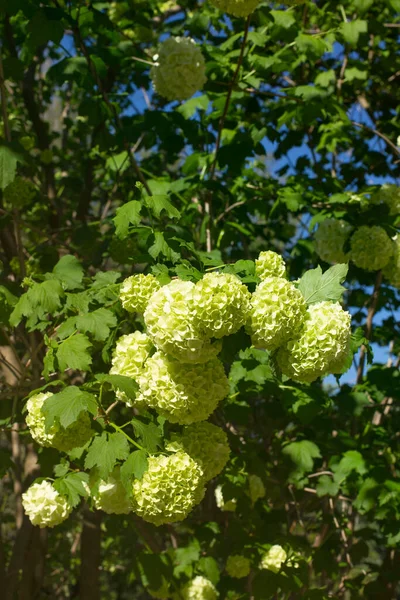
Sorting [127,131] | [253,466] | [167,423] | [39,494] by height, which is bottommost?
[253,466]

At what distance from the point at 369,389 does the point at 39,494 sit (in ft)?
7.22

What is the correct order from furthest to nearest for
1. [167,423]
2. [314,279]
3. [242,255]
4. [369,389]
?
[242,255], [369,389], [167,423], [314,279]

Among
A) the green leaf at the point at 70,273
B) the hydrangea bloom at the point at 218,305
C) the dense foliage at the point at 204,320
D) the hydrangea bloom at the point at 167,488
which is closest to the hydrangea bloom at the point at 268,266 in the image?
the dense foliage at the point at 204,320

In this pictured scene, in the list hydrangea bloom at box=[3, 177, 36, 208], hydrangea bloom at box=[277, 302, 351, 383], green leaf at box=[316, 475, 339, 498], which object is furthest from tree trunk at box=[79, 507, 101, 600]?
hydrangea bloom at box=[277, 302, 351, 383]

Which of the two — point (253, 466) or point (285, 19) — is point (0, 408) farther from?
point (285, 19)

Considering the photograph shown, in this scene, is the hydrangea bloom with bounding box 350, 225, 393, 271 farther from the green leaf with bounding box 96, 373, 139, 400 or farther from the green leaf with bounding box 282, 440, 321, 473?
the green leaf with bounding box 96, 373, 139, 400

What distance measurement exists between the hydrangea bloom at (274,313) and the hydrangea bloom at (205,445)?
51cm

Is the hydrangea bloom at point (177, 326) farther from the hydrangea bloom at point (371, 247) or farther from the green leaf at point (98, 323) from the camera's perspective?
the hydrangea bloom at point (371, 247)

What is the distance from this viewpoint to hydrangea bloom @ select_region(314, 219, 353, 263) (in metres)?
3.73

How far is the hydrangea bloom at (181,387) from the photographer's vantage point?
203 cm

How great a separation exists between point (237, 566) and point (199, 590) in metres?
0.25

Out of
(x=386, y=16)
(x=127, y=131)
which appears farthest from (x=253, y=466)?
(x=386, y=16)

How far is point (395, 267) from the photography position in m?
3.65

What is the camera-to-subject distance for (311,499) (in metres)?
4.62
